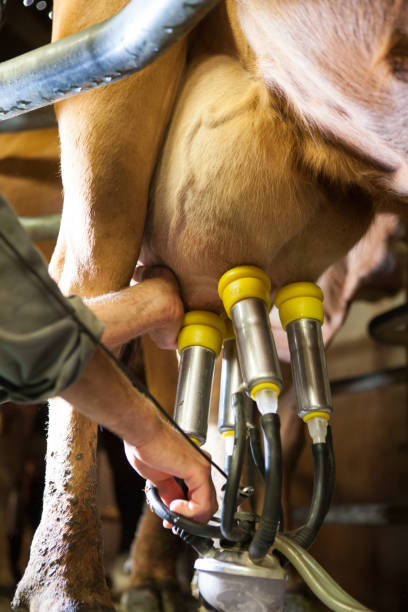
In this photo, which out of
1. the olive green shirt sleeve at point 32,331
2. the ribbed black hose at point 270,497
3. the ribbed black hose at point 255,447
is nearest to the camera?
the olive green shirt sleeve at point 32,331

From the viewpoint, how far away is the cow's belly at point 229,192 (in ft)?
2.46

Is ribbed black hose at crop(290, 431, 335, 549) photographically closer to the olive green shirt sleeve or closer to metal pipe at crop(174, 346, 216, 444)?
metal pipe at crop(174, 346, 216, 444)

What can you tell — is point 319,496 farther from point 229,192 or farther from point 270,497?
point 229,192

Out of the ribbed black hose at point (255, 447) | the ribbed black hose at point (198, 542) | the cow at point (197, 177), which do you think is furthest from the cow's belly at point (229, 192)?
the ribbed black hose at point (198, 542)

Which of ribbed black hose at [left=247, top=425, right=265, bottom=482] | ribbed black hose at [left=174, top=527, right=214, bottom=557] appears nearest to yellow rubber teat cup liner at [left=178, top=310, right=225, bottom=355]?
ribbed black hose at [left=247, top=425, right=265, bottom=482]

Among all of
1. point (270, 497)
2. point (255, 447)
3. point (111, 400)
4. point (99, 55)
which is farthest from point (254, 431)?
point (99, 55)

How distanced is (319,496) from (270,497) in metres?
0.08

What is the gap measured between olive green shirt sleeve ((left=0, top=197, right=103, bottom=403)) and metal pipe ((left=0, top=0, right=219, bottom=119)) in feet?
0.67

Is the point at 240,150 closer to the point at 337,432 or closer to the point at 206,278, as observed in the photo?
the point at 206,278

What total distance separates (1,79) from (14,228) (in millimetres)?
281

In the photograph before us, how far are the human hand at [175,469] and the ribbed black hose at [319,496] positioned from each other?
0.31ft

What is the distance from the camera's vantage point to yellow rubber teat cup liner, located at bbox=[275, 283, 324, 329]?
753 millimetres

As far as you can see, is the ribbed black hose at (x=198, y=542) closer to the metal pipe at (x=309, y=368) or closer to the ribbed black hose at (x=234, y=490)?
the ribbed black hose at (x=234, y=490)

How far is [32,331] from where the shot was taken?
456 mm
